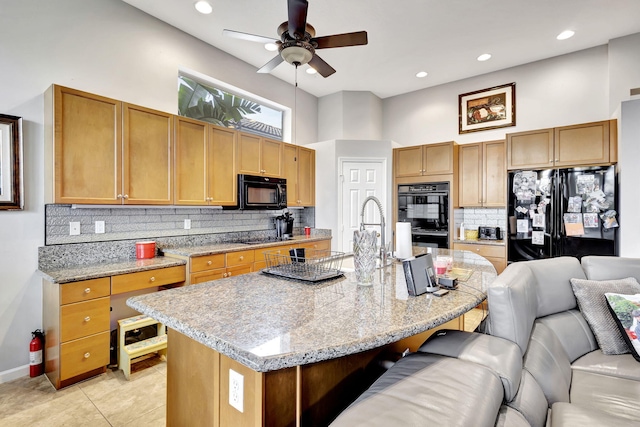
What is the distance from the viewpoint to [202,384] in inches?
46.1

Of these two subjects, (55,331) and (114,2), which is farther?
(114,2)

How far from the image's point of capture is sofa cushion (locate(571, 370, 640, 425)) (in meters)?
1.38

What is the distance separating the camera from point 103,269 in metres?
2.46

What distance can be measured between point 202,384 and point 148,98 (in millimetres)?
3101

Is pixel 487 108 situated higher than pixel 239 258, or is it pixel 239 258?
pixel 487 108

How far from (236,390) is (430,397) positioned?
24.8 inches

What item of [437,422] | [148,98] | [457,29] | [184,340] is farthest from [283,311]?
[457,29]

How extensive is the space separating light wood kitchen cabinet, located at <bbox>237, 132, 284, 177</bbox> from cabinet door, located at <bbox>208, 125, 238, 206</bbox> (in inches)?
4.9

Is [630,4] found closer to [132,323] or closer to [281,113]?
[281,113]

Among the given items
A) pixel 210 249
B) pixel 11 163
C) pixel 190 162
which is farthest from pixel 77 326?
pixel 190 162

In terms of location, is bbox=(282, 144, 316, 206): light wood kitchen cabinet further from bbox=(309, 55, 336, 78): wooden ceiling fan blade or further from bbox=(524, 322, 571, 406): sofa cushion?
bbox=(524, 322, 571, 406): sofa cushion

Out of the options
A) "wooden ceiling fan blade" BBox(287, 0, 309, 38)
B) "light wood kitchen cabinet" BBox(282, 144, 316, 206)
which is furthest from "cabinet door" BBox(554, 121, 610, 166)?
"wooden ceiling fan blade" BBox(287, 0, 309, 38)

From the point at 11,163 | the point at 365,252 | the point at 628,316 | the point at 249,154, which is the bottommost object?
the point at 628,316

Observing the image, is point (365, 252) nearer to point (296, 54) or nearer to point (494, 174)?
point (296, 54)
